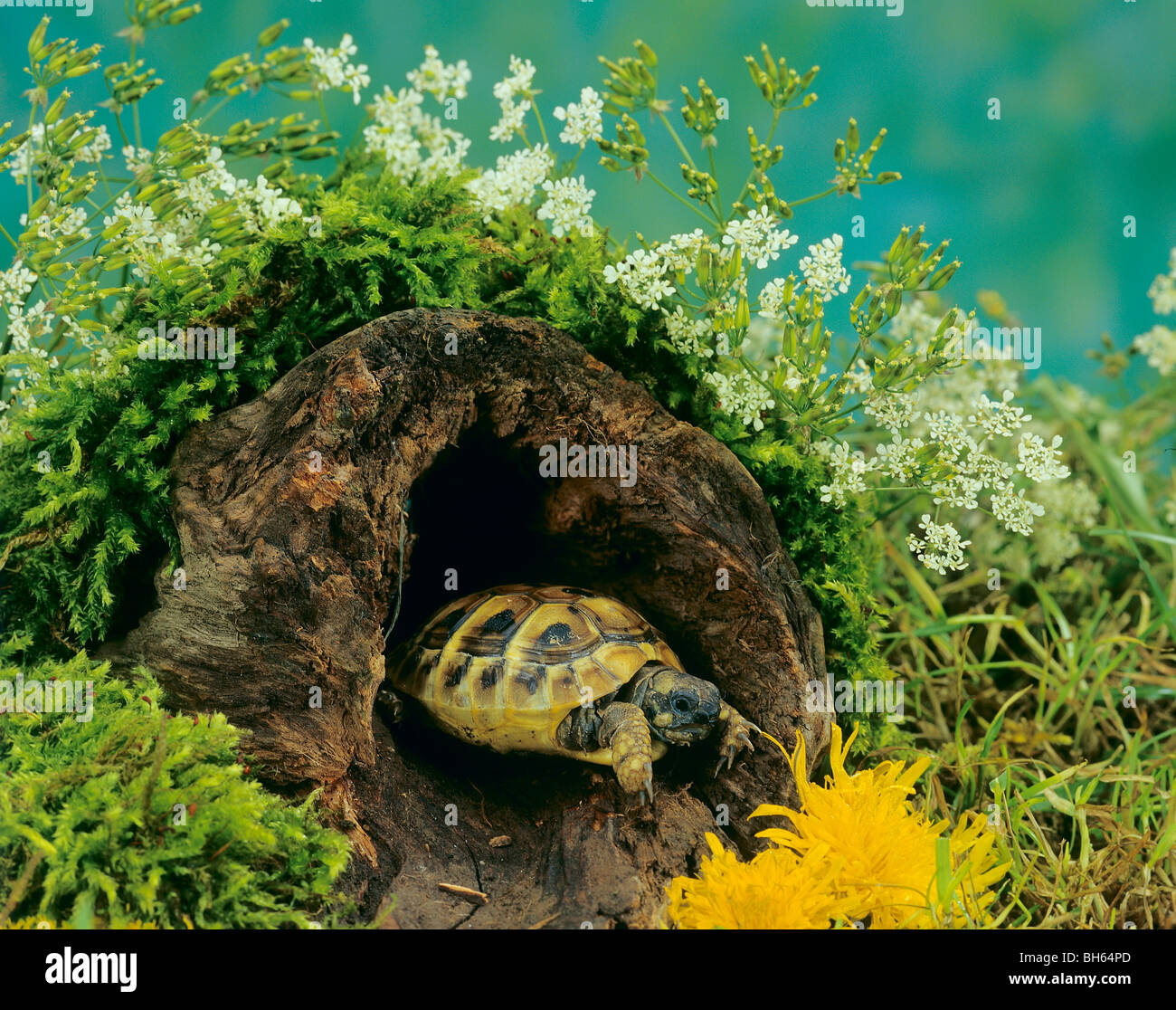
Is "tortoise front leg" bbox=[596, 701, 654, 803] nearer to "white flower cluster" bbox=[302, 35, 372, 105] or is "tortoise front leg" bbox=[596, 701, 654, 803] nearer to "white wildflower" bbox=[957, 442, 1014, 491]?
"white wildflower" bbox=[957, 442, 1014, 491]

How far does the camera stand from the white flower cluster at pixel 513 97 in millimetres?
2990

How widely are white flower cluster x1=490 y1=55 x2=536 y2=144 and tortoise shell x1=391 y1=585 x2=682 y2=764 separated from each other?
1694mm

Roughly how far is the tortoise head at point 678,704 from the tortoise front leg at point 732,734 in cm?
4

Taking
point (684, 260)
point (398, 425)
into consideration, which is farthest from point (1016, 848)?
point (398, 425)

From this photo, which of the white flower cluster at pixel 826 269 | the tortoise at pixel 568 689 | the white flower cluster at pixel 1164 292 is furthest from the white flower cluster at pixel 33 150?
the white flower cluster at pixel 1164 292

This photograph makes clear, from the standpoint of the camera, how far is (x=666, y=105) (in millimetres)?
2721

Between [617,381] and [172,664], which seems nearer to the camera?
[172,664]

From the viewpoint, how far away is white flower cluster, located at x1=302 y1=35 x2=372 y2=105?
2.97m

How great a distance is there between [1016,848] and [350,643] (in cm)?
220

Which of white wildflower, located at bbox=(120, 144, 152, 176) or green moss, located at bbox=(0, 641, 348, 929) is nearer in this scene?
green moss, located at bbox=(0, 641, 348, 929)

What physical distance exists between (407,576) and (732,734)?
1.25 metres

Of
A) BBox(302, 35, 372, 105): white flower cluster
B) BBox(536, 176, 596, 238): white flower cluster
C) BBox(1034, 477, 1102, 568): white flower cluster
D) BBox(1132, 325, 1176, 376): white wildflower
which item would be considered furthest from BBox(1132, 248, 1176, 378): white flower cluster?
BBox(302, 35, 372, 105): white flower cluster

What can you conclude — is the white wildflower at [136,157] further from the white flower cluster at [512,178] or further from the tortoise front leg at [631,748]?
the tortoise front leg at [631,748]
